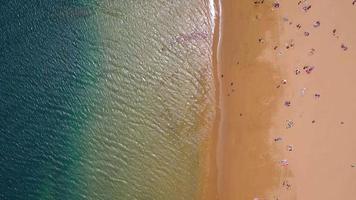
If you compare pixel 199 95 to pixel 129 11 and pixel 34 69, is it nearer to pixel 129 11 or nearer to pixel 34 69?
pixel 129 11

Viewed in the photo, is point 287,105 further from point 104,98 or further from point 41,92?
point 41,92

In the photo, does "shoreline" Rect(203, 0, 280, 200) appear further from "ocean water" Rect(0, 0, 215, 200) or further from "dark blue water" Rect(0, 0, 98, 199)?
"dark blue water" Rect(0, 0, 98, 199)

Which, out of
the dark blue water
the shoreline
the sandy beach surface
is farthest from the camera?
the dark blue water

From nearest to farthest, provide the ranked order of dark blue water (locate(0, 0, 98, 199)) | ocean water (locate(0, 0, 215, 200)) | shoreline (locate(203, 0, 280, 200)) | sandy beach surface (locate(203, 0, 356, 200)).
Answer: sandy beach surface (locate(203, 0, 356, 200))
shoreline (locate(203, 0, 280, 200))
ocean water (locate(0, 0, 215, 200))
dark blue water (locate(0, 0, 98, 199))

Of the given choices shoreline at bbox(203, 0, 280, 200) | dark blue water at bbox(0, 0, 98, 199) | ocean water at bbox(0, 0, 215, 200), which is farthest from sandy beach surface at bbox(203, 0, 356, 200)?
dark blue water at bbox(0, 0, 98, 199)

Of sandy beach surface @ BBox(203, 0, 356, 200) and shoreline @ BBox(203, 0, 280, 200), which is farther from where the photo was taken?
shoreline @ BBox(203, 0, 280, 200)

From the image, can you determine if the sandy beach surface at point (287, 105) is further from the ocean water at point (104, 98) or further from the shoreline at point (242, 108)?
the ocean water at point (104, 98)

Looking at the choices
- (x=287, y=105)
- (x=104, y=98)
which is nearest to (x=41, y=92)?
(x=104, y=98)

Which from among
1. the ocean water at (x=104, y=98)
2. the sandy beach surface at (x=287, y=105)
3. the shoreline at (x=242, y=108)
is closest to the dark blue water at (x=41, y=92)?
the ocean water at (x=104, y=98)
